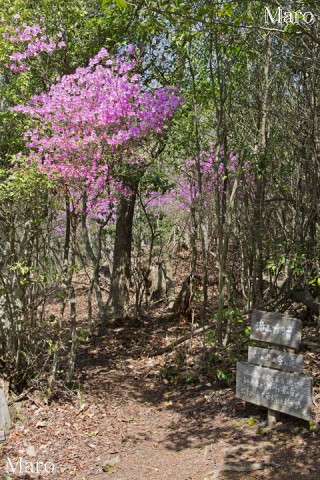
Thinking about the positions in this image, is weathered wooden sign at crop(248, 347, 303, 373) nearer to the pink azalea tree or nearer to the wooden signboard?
the wooden signboard

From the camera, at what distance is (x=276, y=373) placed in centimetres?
479

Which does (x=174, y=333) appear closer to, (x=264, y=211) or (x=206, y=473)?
(x=264, y=211)

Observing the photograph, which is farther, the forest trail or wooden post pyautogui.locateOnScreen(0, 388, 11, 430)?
wooden post pyautogui.locateOnScreen(0, 388, 11, 430)

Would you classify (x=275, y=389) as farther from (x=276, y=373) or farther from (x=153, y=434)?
(x=153, y=434)

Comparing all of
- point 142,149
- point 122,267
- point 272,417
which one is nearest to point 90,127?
point 142,149

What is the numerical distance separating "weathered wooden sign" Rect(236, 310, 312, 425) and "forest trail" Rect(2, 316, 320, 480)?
211 mm

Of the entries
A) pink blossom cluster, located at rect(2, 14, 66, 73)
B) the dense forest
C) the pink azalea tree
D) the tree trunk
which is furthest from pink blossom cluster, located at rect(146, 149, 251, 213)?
pink blossom cluster, located at rect(2, 14, 66, 73)

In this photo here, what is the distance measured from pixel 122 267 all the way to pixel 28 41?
4.09 metres

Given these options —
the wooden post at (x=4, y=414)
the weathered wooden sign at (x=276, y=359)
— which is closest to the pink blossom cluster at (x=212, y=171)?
the weathered wooden sign at (x=276, y=359)

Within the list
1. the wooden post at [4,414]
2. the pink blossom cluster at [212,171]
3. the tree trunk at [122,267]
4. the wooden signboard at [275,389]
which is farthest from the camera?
the tree trunk at [122,267]

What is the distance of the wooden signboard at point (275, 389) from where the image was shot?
452 cm

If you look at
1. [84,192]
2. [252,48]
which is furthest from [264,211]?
[84,192]

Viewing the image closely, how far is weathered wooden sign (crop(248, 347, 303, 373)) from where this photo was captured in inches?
183

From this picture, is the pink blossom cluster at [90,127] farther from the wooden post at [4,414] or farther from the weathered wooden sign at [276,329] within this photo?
the wooden post at [4,414]
